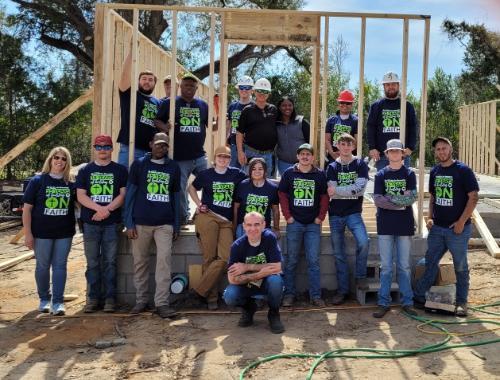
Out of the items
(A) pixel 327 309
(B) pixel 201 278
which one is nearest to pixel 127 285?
(B) pixel 201 278

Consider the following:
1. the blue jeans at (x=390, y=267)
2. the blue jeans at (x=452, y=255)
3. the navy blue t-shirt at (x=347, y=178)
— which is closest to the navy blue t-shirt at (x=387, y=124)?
the navy blue t-shirt at (x=347, y=178)

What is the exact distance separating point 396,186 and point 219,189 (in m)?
1.77

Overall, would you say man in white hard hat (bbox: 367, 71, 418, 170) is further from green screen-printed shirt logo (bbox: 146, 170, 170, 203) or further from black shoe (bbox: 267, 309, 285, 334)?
green screen-printed shirt logo (bbox: 146, 170, 170, 203)

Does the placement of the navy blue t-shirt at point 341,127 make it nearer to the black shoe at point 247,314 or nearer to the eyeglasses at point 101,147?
the black shoe at point 247,314

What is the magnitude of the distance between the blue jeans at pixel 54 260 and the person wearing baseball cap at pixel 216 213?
136 centimetres

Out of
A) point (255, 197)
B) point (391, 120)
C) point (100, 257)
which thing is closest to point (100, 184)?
point (100, 257)

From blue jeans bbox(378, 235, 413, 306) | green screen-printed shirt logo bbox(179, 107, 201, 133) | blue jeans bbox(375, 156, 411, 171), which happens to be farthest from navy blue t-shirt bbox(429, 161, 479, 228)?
green screen-printed shirt logo bbox(179, 107, 201, 133)

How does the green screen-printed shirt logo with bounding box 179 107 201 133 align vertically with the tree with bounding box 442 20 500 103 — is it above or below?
below

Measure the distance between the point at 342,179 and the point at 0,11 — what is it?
17070 mm

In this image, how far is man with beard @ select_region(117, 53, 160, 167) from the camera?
5895 mm

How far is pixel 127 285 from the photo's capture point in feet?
19.3

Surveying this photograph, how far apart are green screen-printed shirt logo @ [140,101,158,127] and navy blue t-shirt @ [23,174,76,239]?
116 cm

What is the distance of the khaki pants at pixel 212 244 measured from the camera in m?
5.46

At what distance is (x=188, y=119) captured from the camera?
588 cm
